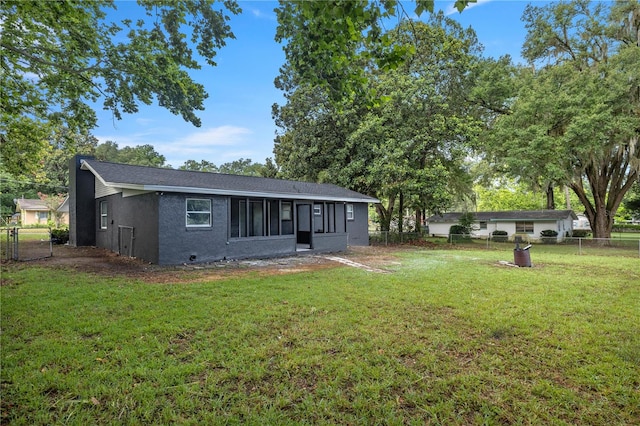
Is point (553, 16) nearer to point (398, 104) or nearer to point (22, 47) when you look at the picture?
point (398, 104)

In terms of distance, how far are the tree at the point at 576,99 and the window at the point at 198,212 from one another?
16.6m

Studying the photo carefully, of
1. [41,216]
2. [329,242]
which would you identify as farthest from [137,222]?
[41,216]

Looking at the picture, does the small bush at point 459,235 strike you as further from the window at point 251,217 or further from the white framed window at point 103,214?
the white framed window at point 103,214

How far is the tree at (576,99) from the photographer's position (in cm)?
1669

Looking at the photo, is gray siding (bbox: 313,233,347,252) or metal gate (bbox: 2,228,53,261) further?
gray siding (bbox: 313,233,347,252)

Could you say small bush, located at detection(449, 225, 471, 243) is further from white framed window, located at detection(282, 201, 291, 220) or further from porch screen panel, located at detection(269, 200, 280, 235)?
porch screen panel, located at detection(269, 200, 280, 235)

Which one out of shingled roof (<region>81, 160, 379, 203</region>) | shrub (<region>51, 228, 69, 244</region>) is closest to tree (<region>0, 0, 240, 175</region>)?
shingled roof (<region>81, 160, 379, 203</region>)

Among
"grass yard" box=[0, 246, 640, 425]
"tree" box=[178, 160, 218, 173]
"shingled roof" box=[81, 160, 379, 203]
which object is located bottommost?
"grass yard" box=[0, 246, 640, 425]

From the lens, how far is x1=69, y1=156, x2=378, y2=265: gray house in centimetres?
1022

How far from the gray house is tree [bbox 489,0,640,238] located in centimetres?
1048

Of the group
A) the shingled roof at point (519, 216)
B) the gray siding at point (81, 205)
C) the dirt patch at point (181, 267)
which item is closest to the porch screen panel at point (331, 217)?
the dirt patch at point (181, 267)

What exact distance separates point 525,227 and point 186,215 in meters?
29.9

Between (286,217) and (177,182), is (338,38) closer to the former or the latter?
(177,182)

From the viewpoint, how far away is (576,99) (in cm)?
1692
